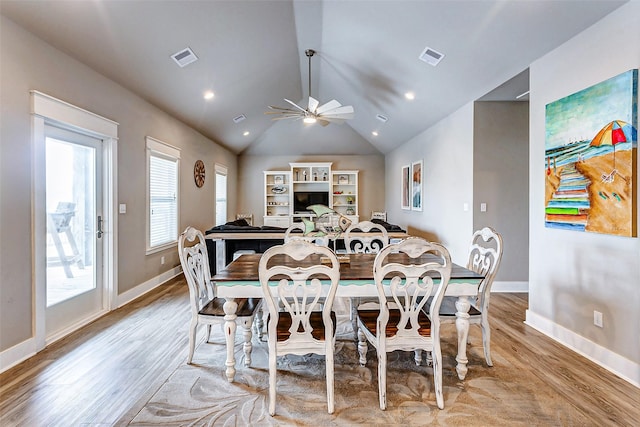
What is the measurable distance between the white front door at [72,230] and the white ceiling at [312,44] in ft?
2.92

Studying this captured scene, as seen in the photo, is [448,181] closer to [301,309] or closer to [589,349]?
[589,349]

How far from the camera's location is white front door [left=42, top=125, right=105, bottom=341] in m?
2.93

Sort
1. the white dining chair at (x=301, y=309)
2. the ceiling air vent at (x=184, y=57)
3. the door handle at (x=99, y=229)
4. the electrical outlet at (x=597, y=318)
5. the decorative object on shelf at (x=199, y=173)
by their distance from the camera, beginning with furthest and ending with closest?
the decorative object on shelf at (x=199, y=173) < the ceiling air vent at (x=184, y=57) < the door handle at (x=99, y=229) < the electrical outlet at (x=597, y=318) < the white dining chair at (x=301, y=309)

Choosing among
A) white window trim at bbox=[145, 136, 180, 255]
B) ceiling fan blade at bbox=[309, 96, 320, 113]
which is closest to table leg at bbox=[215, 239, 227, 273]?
white window trim at bbox=[145, 136, 180, 255]

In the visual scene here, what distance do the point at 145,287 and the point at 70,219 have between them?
157 centimetres

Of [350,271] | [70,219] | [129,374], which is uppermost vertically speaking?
→ [70,219]

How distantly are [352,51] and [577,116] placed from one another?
9.18ft

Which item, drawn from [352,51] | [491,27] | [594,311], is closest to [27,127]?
[352,51]

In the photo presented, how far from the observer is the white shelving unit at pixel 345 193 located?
31.2 feet

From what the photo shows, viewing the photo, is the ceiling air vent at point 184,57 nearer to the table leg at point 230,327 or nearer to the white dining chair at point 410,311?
the table leg at point 230,327

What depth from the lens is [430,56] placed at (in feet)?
12.3

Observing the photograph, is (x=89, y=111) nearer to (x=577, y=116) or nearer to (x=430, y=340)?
(x=430, y=340)

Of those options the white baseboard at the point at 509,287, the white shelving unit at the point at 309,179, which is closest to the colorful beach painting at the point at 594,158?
the white baseboard at the point at 509,287

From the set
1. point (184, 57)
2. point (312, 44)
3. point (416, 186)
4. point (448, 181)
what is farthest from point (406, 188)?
point (184, 57)
